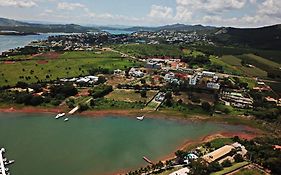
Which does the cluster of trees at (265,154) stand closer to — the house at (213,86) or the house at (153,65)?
the house at (213,86)

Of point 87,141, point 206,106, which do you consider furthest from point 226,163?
point 206,106

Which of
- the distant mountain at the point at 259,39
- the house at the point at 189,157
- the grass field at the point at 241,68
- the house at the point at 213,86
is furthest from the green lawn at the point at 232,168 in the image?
the distant mountain at the point at 259,39

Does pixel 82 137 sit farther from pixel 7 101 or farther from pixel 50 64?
pixel 50 64

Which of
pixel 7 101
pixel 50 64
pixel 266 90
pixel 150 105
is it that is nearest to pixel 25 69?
pixel 50 64

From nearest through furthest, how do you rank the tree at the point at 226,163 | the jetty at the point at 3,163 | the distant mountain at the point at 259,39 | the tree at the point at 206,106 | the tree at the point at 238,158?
the jetty at the point at 3,163, the tree at the point at 226,163, the tree at the point at 238,158, the tree at the point at 206,106, the distant mountain at the point at 259,39

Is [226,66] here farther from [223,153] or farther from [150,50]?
[223,153]

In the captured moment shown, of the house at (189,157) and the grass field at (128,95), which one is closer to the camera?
the house at (189,157)
